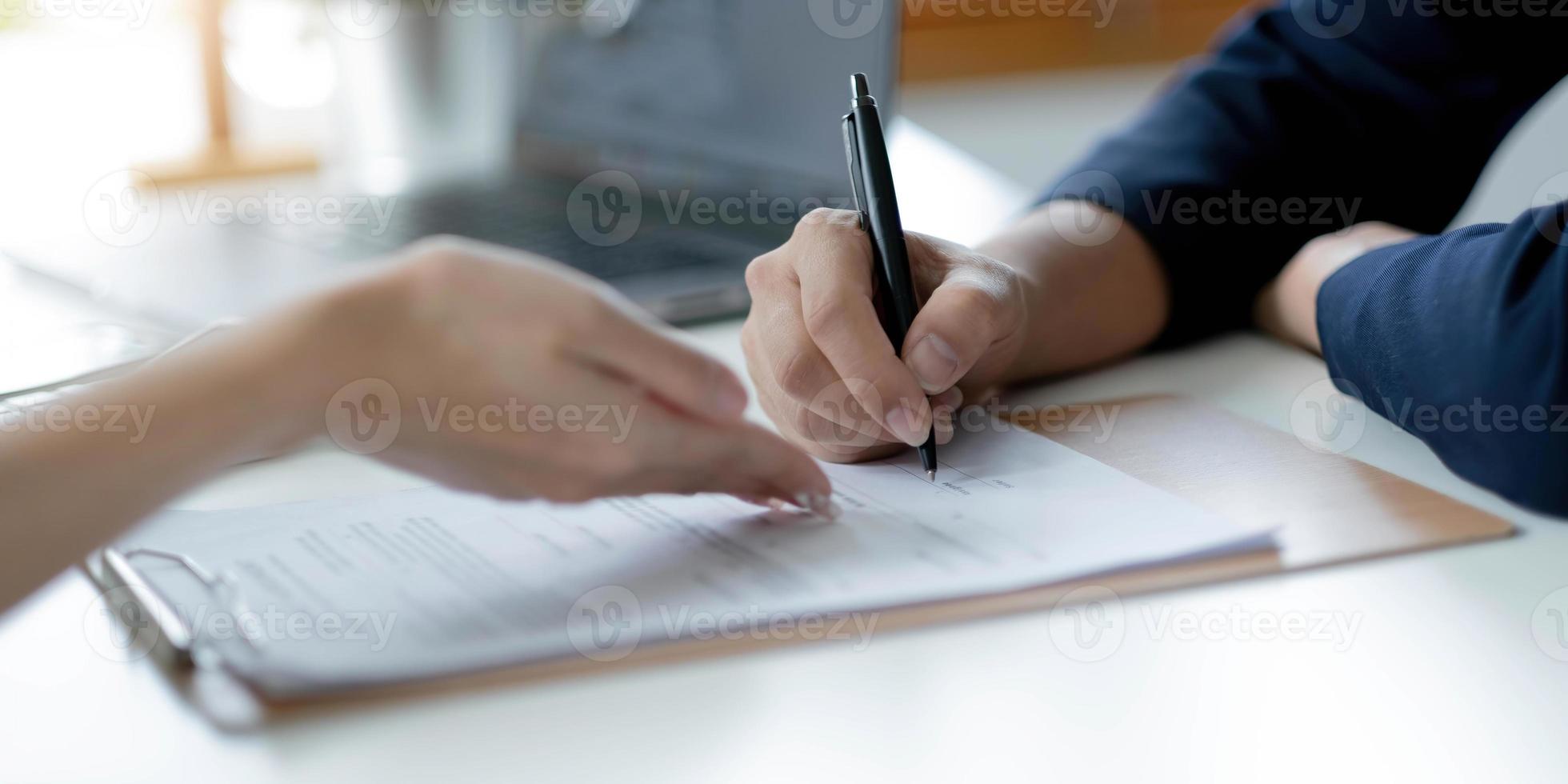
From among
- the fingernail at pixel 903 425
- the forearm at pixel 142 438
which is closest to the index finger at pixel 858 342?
the fingernail at pixel 903 425

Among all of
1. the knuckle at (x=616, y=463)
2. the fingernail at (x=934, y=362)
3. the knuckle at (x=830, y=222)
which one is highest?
the knuckle at (x=830, y=222)

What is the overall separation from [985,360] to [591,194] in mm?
610

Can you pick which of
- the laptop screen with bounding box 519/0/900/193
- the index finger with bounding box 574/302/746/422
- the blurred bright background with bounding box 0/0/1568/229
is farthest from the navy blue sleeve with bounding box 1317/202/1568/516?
the blurred bright background with bounding box 0/0/1568/229

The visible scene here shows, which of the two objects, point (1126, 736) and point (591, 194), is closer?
point (1126, 736)

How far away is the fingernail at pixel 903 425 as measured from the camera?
0.60 m

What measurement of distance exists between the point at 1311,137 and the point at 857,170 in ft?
1.44

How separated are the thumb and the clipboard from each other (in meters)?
0.08

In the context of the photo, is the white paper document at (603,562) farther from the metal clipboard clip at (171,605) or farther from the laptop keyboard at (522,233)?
the laptop keyboard at (522,233)

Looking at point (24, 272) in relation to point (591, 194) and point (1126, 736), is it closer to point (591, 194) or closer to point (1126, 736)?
point (591, 194)

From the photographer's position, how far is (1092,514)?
1.82 feet

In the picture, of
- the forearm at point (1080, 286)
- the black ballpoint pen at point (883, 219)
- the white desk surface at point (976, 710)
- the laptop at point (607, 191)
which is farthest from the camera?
the laptop at point (607, 191)

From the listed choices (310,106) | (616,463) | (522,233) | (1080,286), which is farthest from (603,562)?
(310,106)

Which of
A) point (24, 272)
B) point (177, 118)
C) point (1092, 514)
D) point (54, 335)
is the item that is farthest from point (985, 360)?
point (177, 118)

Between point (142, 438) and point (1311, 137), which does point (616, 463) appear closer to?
point (142, 438)
